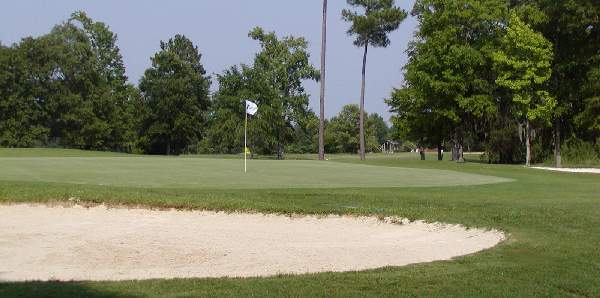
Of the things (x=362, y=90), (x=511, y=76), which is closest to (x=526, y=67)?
(x=511, y=76)

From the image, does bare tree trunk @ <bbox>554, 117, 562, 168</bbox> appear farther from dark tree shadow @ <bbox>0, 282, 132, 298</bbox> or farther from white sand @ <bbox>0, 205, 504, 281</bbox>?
dark tree shadow @ <bbox>0, 282, 132, 298</bbox>

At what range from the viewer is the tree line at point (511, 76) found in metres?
41.5

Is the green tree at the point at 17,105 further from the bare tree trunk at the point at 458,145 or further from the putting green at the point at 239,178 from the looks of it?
the putting green at the point at 239,178

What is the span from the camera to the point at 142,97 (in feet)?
300

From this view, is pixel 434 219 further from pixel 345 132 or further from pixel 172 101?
pixel 345 132

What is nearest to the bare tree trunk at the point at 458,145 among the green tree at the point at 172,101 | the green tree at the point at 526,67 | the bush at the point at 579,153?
the bush at the point at 579,153

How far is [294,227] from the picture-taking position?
12.8m

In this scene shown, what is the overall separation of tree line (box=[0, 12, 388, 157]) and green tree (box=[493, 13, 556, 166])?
35627mm

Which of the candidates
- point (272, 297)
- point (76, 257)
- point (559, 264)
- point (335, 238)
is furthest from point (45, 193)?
point (559, 264)

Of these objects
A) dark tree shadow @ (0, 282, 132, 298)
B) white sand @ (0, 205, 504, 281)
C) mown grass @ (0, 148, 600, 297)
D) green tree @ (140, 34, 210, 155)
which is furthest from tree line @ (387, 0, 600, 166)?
green tree @ (140, 34, 210, 155)

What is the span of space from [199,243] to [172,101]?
258ft

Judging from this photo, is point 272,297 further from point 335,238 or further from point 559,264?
point 335,238

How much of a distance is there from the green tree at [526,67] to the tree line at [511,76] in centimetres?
6

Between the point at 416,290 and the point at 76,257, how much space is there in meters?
5.23
